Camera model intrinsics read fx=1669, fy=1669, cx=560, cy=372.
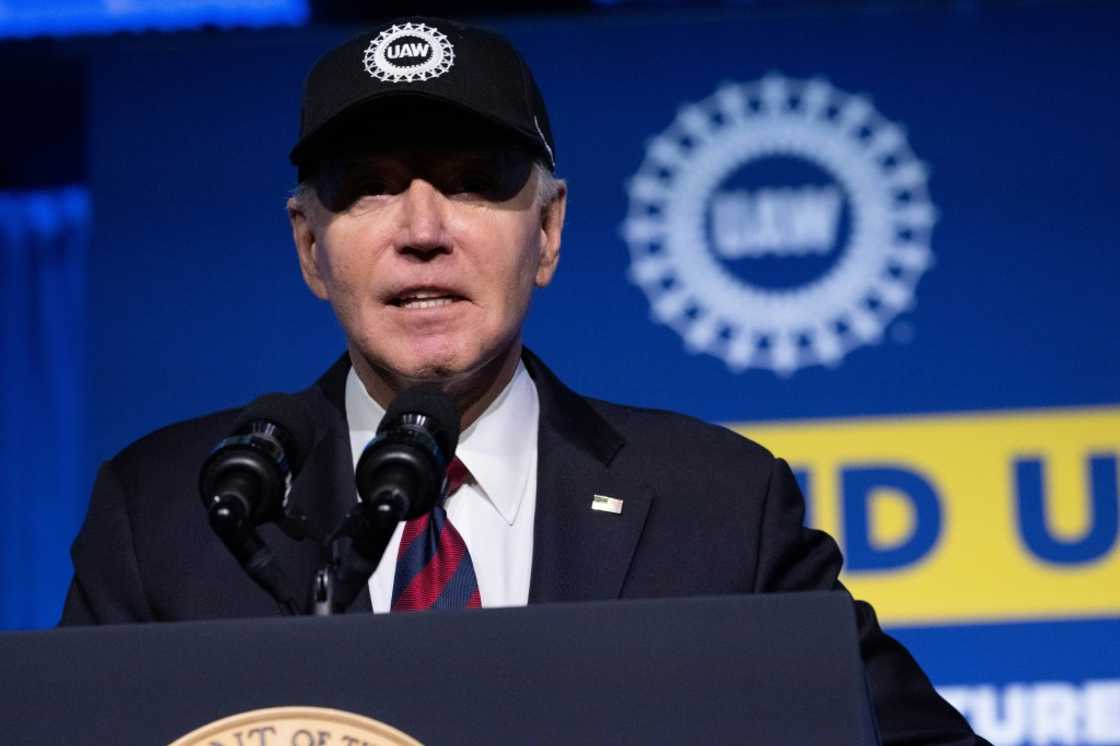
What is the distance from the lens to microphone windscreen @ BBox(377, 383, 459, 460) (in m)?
0.99

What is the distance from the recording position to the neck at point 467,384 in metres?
1.51

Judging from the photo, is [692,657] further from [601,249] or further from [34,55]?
[34,55]

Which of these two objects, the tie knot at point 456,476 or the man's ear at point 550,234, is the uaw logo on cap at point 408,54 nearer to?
the man's ear at point 550,234

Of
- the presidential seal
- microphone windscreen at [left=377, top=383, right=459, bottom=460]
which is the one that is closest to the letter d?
microphone windscreen at [left=377, top=383, right=459, bottom=460]

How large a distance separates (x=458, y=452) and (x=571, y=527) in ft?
0.44

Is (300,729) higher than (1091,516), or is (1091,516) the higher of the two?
(1091,516)

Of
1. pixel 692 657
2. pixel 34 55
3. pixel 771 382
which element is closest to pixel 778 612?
pixel 692 657

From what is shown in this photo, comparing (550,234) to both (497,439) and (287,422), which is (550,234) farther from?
(287,422)

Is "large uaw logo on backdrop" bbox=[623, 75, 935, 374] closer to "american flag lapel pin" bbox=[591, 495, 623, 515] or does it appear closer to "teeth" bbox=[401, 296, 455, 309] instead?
"american flag lapel pin" bbox=[591, 495, 623, 515]

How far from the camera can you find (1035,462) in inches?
103

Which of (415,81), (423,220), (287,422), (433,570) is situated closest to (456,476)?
(433,570)

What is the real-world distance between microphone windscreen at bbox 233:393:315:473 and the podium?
0.15 metres

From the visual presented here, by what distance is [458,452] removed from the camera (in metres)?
1.53

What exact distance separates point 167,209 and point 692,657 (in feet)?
6.93
